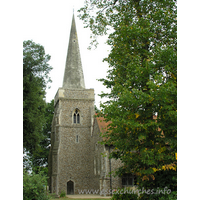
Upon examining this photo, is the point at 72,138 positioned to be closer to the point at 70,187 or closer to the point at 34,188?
the point at 70,187

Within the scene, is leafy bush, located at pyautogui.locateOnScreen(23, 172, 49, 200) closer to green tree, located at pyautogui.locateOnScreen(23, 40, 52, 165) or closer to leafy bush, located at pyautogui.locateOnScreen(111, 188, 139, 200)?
leafy bush, located at pyautogui.locateOnScreen(111, 188, 139, 200)

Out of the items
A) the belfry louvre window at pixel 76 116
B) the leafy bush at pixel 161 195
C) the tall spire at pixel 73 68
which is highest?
the tall spire at pixel 73 68

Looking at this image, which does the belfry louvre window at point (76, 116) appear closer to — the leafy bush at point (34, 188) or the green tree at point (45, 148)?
the green tree at point (45, 148)

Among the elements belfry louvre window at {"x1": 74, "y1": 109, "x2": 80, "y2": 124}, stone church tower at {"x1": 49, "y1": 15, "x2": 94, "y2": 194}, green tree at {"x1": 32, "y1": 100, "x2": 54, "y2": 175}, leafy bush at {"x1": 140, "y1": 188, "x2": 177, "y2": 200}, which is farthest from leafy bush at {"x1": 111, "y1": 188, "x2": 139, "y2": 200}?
green tree at {"x1": 32, "y1": 100, "x2": 54, "y2": 175}

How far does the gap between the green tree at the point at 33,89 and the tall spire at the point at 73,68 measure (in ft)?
38.8

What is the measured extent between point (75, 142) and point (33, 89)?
11685 mm

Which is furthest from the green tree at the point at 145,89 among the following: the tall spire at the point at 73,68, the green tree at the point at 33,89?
the tall spire at the point at 73,68

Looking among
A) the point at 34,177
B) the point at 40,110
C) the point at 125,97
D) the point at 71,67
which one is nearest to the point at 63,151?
the point at 40,110

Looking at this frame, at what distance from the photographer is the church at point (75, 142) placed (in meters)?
25.4

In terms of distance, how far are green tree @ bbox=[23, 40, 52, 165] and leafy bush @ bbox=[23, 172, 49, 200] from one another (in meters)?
7.58

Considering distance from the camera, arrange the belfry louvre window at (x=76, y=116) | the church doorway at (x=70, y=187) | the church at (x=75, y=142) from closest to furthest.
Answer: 1. the church at (x=75, y=142)
2. the church doorway at (x=70, y=187)
3. the belfry louvre window at (x=76, y=116)

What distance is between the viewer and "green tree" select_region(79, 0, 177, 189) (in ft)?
29.9

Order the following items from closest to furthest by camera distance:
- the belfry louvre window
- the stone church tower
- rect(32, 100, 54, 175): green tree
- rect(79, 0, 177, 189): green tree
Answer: rect(79, 0, 177, 189): green tree → the stone church tower → the belfry louvre window → rect(32, 100, 54, 175): green tree

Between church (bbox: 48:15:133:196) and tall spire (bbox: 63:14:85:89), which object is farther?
tall spire (bbox: 63:14:85:89)
